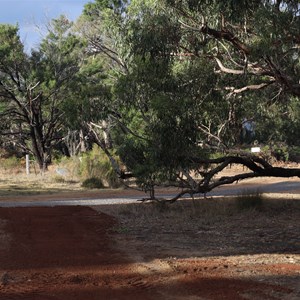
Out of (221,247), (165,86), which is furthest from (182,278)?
(165,86)

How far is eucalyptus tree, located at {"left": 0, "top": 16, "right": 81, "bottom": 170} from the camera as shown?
3391 cm

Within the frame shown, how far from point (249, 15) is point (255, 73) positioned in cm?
120

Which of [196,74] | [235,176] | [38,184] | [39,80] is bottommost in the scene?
[235,176]

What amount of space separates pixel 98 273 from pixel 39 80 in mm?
28020

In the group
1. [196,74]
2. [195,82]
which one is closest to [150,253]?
[195,82]

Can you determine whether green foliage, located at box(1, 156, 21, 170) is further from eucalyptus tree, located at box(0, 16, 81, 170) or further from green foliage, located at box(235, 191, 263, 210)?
green foliage, located at box(235, 191, 263, 210)

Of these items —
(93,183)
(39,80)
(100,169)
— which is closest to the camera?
(93,183)

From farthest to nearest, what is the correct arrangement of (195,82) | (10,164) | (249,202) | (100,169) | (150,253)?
(10,164), (100,169), (249,202), (195,82), (150,253)

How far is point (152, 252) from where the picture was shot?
10.2 m

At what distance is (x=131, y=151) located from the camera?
11070 mm

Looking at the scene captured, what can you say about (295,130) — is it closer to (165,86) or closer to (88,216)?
(88,216)

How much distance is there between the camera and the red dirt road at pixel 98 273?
6910 mm

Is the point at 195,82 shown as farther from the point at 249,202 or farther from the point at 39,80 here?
the point at 39,80

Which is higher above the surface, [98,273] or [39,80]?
[39,80]
